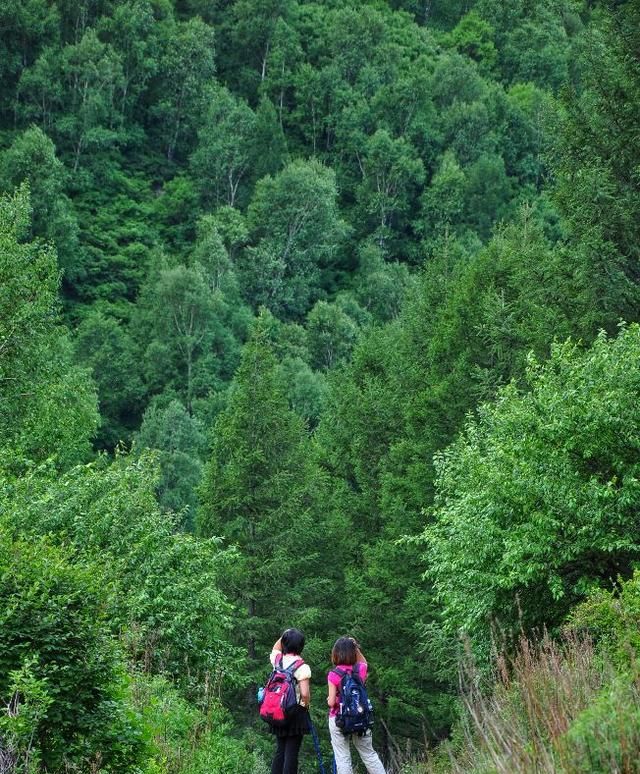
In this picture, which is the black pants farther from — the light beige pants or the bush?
the bush

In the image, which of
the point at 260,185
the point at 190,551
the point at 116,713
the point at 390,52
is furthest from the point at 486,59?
the point at 116,713

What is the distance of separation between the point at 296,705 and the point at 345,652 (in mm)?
610

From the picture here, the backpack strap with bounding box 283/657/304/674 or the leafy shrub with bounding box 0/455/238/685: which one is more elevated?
the backpack strap with bounding box 283/657/304/674

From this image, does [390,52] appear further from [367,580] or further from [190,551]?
[190,551]

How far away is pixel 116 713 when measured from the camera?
343 inches

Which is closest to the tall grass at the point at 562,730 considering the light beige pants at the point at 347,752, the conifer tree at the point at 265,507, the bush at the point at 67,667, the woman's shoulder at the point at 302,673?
the bush at the point at 67,667

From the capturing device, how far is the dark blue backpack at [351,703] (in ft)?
32.2

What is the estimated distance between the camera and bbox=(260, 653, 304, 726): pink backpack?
9797 mm

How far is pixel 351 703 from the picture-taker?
9844 mm

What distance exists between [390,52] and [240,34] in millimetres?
18118

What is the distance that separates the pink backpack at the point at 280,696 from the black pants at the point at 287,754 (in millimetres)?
221

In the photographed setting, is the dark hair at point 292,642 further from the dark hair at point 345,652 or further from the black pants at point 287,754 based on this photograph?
the black pants at point 287,754

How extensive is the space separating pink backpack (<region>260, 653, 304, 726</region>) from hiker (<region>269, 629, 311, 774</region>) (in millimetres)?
19

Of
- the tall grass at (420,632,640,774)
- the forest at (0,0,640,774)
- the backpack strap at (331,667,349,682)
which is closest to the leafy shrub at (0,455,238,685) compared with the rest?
the forest at (0,0,640,774)
